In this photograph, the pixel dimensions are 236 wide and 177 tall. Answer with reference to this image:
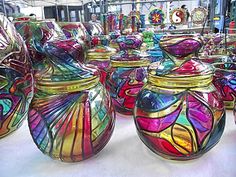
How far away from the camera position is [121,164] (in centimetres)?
35

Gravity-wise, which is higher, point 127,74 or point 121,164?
point 127,74

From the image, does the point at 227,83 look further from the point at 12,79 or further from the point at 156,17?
the point at 156,17

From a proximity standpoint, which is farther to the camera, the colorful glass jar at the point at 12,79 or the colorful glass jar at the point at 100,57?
the colorful glass jar at the point at 100,57

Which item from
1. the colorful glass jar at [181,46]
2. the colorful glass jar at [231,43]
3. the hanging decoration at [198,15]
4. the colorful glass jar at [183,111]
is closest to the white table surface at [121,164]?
the colorful glass jar at [183,111]

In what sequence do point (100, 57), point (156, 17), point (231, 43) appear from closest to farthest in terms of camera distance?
point (100, 57) < point (231, 43) < point (156, 17)

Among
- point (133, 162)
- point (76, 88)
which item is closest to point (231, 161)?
point (133, 162)

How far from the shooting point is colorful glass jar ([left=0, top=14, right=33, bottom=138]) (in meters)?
0.38

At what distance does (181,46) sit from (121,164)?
0.19 m

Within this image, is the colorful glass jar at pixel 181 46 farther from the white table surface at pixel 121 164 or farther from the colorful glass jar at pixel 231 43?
the colorful glass jar at pixel 231 43

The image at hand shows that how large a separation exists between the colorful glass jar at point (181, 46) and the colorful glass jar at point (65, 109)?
0.11 m

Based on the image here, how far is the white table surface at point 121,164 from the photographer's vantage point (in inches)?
13.1

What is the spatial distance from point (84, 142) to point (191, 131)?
0.14 m

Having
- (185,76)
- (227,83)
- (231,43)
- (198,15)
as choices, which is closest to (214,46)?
(231,43)

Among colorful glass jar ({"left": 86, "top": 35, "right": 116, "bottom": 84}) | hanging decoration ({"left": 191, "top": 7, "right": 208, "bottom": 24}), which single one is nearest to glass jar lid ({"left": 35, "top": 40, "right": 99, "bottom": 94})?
colorful glass jar ({"left": 86, "top": 35, "right": 116, "bottom": 84})
